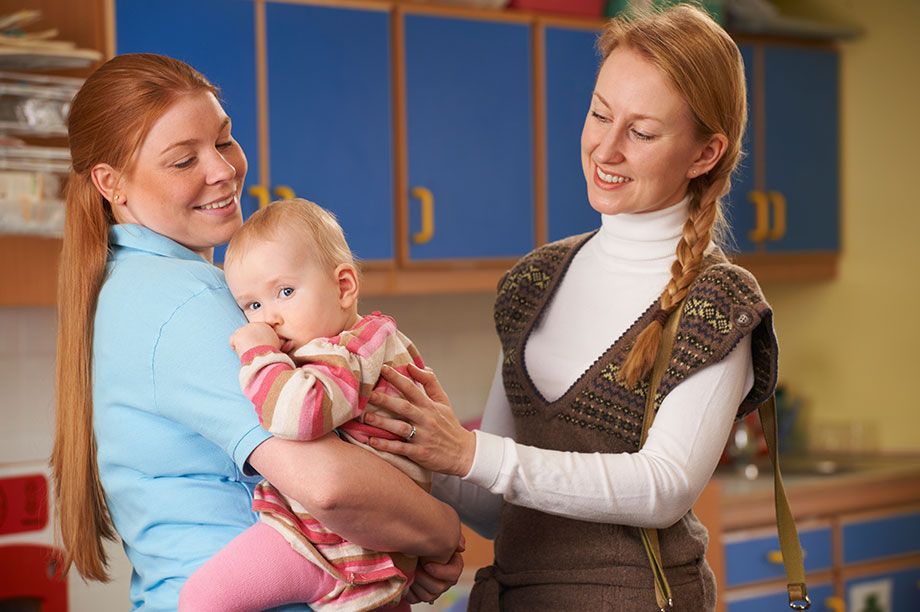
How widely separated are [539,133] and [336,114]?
693 mm

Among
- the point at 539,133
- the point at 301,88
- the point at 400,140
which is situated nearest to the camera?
the point at 301,88

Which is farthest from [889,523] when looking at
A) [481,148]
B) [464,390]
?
[481,148]

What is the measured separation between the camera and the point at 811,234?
396 centimetres

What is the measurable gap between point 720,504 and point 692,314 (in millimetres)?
1934

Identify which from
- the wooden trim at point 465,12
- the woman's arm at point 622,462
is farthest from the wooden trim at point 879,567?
the woman's arm at point 622,462

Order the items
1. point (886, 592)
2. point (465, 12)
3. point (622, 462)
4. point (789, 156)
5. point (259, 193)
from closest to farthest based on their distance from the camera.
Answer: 1. point (622, 462)
2. point (259, 193)
3. point (465, 12)
4. point (886, 592)
5. point (789, 156)

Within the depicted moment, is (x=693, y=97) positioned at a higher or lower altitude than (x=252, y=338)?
higher

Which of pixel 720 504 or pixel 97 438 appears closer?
pixel 97 438

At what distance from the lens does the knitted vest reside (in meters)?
1.44

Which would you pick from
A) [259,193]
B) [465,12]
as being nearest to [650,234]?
[259,193]

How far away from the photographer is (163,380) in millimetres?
1251

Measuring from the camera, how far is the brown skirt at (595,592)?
147 cm

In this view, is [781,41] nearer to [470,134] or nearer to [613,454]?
[470,134]

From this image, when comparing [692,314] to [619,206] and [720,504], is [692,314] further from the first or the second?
[720,504]
